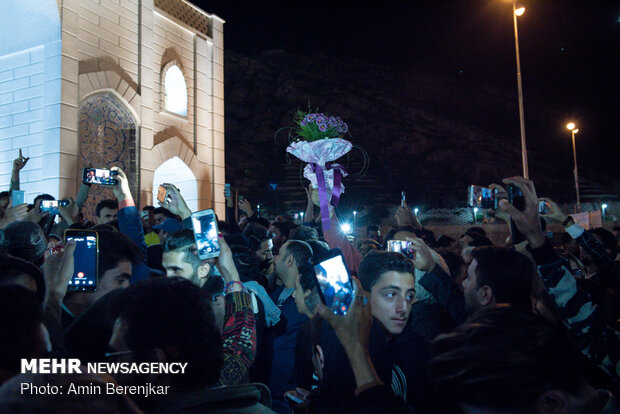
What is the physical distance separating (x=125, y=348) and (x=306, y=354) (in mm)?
1625

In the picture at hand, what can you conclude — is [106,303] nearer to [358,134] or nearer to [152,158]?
[152,158]

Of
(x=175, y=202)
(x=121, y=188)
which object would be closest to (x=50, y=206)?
(x=121, y=188)

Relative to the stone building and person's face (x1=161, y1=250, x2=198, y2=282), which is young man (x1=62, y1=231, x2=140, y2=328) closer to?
person's face (x1=161, y1=250, x2=198, y2=282)

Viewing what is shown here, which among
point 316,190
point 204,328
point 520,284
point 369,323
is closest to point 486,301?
point 520,284

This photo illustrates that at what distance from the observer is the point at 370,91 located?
2002 inches

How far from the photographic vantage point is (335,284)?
233cm

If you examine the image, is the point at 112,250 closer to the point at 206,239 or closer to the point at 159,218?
the point at 206,239

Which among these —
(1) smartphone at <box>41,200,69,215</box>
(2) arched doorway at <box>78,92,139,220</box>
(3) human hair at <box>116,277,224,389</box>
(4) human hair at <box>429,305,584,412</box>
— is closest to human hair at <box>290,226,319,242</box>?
(1) smartphone at <box>41,200,69,215</box>

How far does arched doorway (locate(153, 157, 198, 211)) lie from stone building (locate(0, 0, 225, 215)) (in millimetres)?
32

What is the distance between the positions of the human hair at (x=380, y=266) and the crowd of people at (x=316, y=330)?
10mm

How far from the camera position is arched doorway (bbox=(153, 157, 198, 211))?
567 inches

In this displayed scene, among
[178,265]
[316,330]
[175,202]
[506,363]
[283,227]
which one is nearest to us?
[506,363]

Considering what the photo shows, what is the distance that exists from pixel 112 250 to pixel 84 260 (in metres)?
0.25

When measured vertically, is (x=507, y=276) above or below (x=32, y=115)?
below
